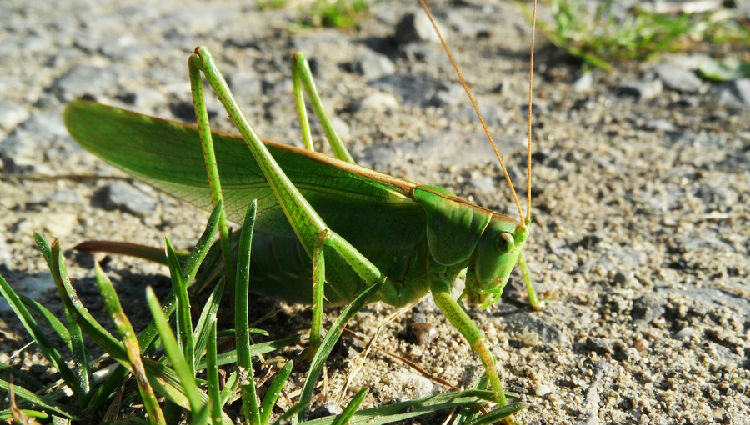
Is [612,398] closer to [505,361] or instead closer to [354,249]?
[505,361]

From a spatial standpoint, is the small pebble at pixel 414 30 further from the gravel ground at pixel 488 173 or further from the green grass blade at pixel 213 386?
the green grass blade at pixel 213 386

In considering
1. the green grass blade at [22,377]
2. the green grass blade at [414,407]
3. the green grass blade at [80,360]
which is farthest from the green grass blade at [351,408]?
the green grass blade at [22,377]

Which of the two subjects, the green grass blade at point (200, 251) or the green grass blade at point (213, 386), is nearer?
the green grass blade at point (213, 386)

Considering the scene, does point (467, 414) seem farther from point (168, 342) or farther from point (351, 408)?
point (168, 342)

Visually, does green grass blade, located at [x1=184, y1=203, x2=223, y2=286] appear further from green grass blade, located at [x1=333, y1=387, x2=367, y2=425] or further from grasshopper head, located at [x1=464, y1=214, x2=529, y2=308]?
grasshopper head, located at [x1=464, y1=214, x2=529, y2=308]

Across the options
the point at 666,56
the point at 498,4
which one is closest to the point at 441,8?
the point at 498,4

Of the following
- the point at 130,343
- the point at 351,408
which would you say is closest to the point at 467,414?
the point at 351,408
